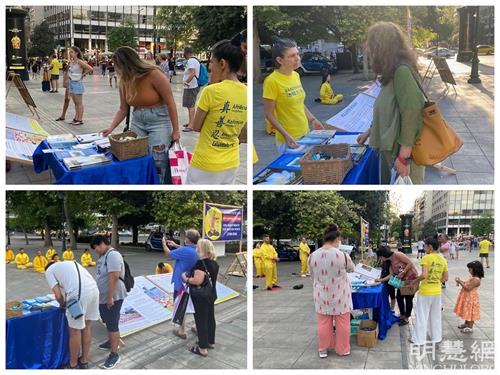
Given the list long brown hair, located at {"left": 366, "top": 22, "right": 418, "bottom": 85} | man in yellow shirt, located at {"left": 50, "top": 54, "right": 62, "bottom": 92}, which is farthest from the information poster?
man in yellow shirt, located at {"left": 50, "top": 54, "right": 62, "bottom": 92}

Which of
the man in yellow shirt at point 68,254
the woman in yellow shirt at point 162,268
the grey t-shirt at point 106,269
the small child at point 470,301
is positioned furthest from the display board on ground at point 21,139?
the small child at point 470,301

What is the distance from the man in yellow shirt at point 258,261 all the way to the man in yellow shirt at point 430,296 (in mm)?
2213

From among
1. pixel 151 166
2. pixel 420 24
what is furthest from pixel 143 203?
pixel 420 24

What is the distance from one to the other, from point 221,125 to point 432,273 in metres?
2.22

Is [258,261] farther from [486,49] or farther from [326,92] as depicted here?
[486,49]

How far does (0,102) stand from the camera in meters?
3.63

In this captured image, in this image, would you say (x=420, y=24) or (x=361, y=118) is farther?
(x=420, y=24)

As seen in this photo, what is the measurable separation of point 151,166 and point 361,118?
1.97 meters

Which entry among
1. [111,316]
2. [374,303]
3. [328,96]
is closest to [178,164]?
[111,316]

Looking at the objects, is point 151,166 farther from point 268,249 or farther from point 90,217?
point 268,249

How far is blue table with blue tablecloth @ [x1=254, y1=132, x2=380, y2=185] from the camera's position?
326 cm

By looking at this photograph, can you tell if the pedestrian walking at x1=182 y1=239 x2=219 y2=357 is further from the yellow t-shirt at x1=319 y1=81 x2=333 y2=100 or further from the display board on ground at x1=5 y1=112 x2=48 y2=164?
the yellow t-shirt at x1=319 y1=81 x2=333 y2=100
